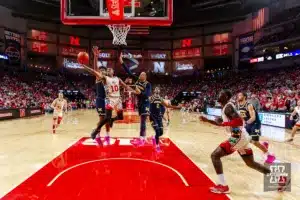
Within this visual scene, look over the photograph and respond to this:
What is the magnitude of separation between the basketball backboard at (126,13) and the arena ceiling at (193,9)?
1067 inches

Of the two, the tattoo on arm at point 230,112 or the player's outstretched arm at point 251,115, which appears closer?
the tattoo on arm at point 230,112

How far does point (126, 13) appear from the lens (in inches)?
421

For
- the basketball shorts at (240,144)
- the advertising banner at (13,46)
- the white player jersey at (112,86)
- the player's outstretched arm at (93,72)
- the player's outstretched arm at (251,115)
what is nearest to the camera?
the basketball shorts at (240,144)

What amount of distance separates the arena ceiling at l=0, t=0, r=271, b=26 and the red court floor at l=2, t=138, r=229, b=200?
1268 inches

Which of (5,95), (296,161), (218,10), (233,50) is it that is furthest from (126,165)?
(218,10)

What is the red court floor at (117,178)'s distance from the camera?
4.54 m

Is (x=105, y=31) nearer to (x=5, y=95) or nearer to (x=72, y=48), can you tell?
(x=72, y=48)

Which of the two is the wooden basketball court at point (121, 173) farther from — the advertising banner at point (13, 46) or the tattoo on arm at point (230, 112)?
the advertising banner at point (13, 46)

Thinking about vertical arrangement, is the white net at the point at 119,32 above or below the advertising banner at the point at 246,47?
below

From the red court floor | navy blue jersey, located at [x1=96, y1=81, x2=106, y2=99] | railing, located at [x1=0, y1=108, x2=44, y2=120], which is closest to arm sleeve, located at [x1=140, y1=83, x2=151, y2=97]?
navy blue jersey, located at [x1=96, y1=81, x2=106, y2=99]

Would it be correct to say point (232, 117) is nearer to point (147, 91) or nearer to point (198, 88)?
point (147, 91)

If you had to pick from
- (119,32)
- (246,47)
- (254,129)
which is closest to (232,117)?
(254,129)

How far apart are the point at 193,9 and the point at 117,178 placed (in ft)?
136

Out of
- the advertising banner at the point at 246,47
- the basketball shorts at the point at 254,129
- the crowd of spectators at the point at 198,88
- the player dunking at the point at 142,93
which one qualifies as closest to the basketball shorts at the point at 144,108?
the player dunking at the point at 142,93
